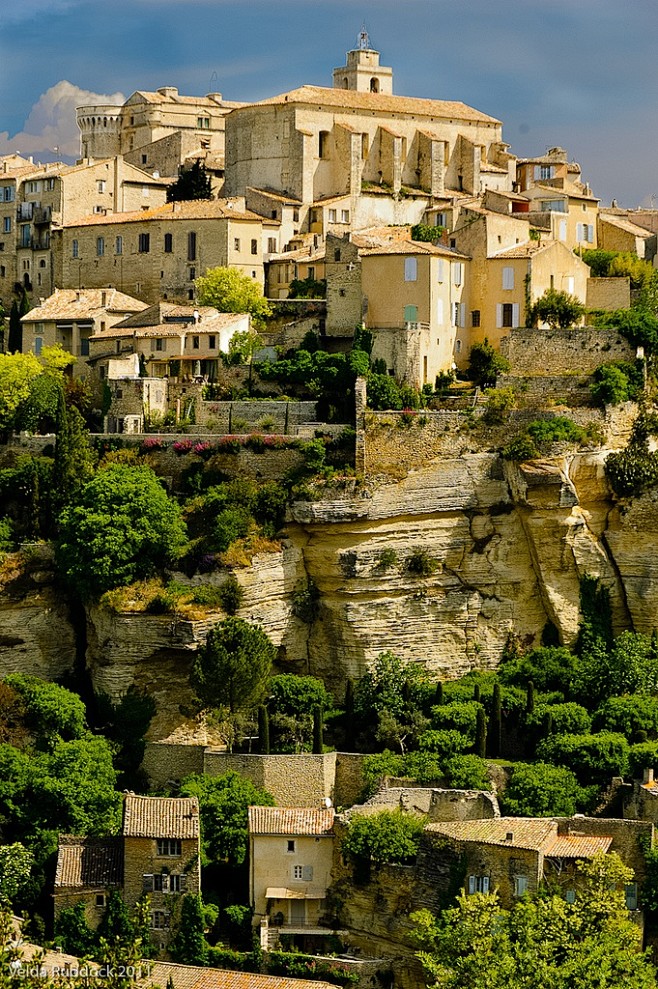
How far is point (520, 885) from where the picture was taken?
4372 cm

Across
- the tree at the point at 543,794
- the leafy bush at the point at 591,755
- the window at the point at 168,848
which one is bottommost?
the window at the point at 168,848

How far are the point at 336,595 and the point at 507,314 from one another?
32.9ft

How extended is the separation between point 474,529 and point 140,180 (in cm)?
2222

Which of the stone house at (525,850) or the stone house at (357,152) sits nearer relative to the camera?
the stone house at (525,850)

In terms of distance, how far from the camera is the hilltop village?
45.8 metres

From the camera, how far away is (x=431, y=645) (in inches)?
2124

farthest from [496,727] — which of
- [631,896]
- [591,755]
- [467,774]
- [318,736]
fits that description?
[631,896]

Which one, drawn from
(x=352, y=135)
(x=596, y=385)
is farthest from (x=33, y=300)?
(x=596, y=385)

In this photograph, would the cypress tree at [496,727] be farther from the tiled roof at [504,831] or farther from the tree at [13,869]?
the tree at [13,869]

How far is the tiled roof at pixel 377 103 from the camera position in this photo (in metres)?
68.8

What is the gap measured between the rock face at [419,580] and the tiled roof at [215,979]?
8.93 m

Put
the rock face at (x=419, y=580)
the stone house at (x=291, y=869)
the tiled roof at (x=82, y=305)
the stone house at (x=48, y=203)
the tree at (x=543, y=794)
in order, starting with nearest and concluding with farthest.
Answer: the tree at (x=543, y=794)
the stone house at (x=291, y=869)
the rock face at (x=419, y=580)
the tiled roof at (x=82, y=305)
the stone house at (x=48, y=203)

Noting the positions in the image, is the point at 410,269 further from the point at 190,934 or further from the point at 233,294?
the point at 190,934

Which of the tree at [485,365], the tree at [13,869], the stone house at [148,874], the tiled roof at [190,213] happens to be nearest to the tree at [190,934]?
the stone house at [148,874]
